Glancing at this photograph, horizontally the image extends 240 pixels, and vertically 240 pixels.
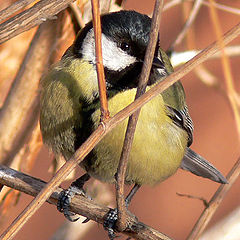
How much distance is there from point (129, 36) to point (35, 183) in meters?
0.54

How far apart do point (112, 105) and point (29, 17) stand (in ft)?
1.95

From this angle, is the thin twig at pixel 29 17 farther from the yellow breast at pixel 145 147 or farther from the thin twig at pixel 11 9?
the yellow breast at pixel 145 147

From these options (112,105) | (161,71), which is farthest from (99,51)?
(161,71)

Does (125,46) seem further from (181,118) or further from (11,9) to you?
(11,9)

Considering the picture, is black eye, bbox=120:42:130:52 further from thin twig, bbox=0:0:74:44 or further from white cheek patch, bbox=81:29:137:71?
thin twig, bbox=0:0:74:44

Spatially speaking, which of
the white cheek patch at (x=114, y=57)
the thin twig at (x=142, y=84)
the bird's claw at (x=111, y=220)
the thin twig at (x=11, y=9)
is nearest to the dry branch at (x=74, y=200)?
the bird's claw at (x=111, y=220)

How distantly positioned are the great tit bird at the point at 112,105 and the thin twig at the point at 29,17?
588 millimetres

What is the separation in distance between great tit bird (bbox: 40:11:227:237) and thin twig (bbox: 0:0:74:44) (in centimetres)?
59

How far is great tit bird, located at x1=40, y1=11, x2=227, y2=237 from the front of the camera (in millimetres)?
1697

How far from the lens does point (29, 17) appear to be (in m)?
1.13

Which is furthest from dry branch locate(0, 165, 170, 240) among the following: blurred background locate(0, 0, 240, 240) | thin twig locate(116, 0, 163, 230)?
blurred background locate(0, 0, 240, 240)

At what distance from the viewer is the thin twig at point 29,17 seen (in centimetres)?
108

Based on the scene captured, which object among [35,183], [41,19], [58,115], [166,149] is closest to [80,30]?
[58,115]

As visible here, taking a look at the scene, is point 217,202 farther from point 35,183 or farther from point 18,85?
point 18,85
